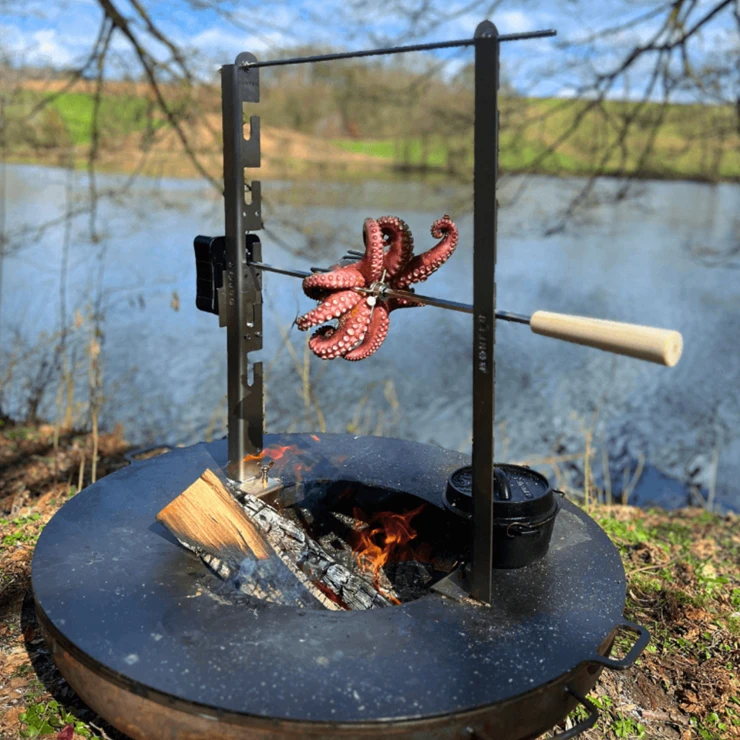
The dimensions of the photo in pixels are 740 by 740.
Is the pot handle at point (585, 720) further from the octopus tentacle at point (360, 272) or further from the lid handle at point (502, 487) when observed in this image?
the octopus tentacle at point (360, 272)

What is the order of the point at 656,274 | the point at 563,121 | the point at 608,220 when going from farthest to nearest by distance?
the point at 608,220 < the point at 656,274 < the point at 563,121

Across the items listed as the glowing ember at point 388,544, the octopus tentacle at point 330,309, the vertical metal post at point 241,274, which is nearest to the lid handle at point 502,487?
the glowing ember at point 388,544

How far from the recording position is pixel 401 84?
742 centimetres

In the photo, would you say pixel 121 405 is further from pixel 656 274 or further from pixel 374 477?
pixel 656 274

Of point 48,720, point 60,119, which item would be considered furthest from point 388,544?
point 60,119

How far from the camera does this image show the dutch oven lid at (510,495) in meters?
2.21

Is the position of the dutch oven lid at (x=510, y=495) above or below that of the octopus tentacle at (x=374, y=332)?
below

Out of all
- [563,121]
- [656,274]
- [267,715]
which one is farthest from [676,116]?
[267,715]

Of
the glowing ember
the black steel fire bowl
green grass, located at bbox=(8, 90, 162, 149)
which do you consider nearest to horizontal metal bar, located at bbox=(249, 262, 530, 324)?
the black steel fire bowl

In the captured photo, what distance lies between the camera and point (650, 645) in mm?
2818

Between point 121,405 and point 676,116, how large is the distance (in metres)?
6.57

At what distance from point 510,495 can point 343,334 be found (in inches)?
28.5

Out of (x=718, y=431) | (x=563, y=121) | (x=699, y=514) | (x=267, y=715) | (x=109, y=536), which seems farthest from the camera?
(x=718, y=431)

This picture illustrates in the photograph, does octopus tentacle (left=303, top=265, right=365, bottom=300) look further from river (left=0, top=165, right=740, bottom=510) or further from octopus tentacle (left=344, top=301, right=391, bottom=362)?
river (left=0, top=165, right=740, bottom=510)
